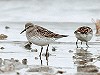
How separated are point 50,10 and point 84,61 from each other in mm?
9758

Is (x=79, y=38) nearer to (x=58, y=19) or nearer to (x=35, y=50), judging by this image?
(x=35, y=50)

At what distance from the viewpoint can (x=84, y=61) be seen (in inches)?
407

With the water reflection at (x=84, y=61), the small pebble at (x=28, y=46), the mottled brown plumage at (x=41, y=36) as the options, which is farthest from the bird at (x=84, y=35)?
the mottled brown plumage at (x=41, y=36)

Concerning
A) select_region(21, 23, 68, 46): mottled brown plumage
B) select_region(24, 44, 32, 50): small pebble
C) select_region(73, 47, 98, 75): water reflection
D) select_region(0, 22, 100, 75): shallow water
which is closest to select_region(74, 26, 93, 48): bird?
select_region(0, 22, 100, 75): shallow water

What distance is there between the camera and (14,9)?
20.2 m

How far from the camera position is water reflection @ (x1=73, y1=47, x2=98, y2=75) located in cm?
927

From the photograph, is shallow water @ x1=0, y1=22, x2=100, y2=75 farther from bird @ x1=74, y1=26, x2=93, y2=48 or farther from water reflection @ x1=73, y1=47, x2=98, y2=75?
bird @ x1=74, y1=26, x2=93, y2=48

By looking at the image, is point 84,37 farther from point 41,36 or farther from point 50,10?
point 50,10

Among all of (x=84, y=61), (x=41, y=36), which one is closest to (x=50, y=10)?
(x=41, y=36)

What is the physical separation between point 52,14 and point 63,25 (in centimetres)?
240

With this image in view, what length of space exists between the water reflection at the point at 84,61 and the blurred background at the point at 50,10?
21.0 feet

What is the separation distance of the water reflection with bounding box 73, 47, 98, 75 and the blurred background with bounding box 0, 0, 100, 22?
21.0 feet

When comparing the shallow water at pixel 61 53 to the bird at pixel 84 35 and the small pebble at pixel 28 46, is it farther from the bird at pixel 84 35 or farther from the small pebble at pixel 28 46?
the bird at pixel 84 35

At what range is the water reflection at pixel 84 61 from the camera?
9273 millimetres
